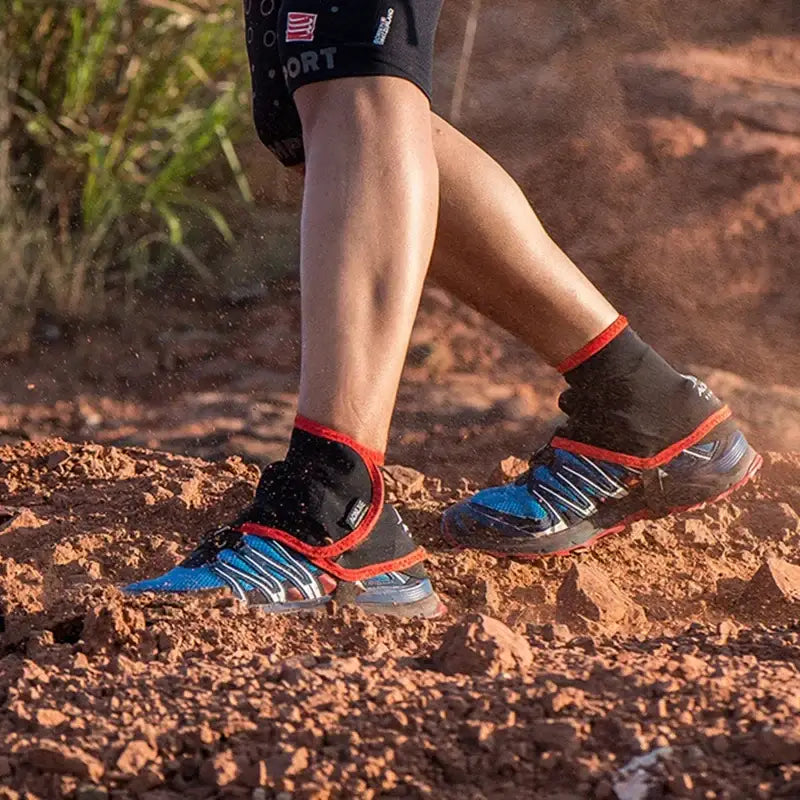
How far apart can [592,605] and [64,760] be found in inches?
48.7

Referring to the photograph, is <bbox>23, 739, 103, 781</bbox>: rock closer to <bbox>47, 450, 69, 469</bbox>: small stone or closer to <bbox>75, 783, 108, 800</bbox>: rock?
<bbox>75, 783, 108, 800</bbox>: rock

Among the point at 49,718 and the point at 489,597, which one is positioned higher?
the point at 49,718

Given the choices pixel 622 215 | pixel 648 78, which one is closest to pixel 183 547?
pixel 622 215

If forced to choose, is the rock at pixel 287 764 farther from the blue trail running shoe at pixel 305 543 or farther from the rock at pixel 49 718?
the blue trail running shoe at pixel 305 543

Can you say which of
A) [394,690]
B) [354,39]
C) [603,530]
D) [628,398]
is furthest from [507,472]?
[394,690]

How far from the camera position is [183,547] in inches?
121

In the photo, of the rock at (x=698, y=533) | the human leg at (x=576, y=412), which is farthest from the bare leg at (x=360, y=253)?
the rock at (x=698, y=533)

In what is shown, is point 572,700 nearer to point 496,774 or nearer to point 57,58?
point 496,774

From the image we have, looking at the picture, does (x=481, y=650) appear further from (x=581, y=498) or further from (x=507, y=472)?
(x=507, y=472)

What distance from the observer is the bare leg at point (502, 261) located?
9.88ft

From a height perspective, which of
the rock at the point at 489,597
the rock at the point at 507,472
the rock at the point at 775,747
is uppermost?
the rock at the point at 775,747

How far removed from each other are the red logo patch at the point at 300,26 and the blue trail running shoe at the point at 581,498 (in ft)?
3.33

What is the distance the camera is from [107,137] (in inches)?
229

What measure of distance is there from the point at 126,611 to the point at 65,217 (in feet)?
11.6
